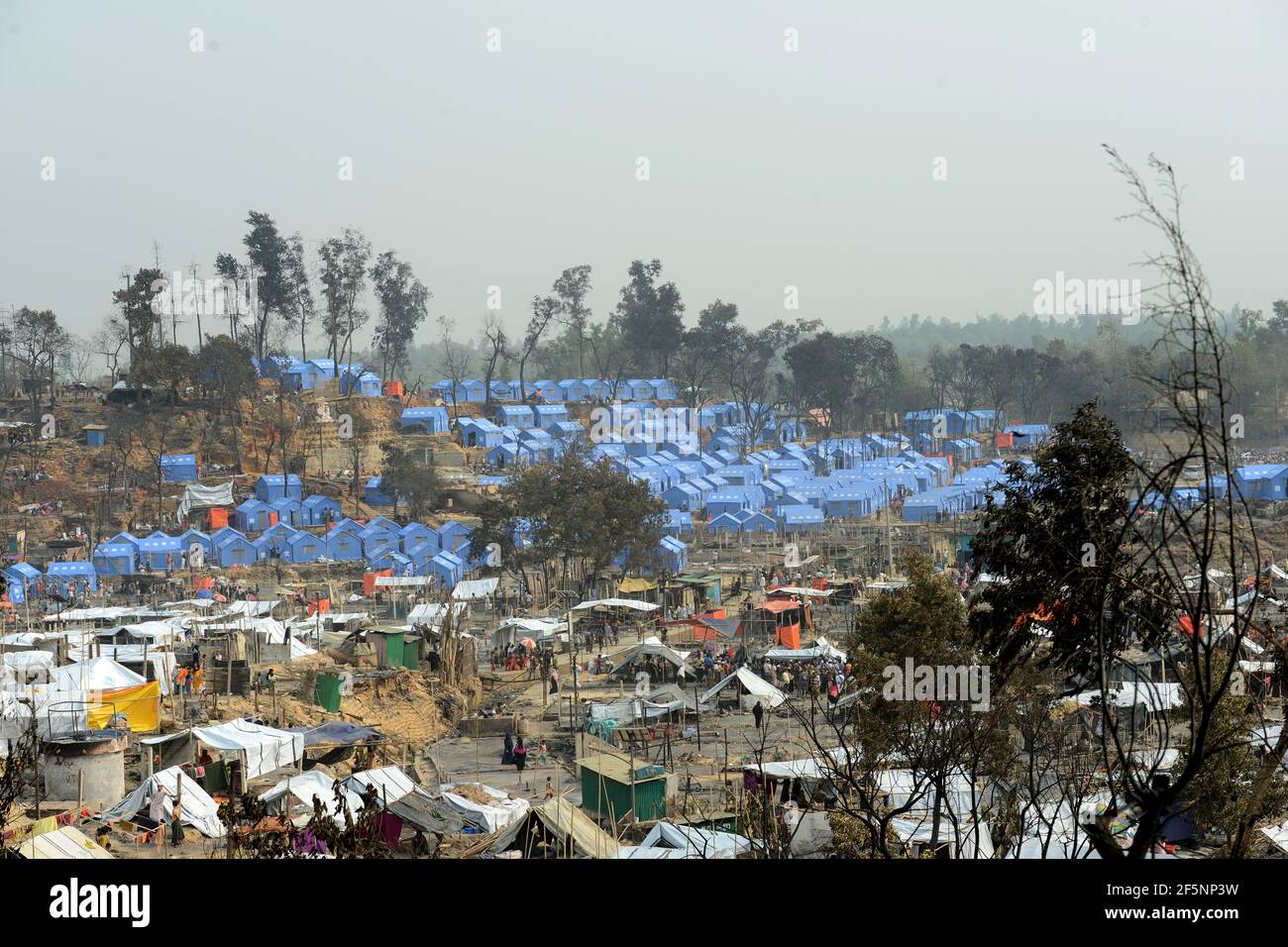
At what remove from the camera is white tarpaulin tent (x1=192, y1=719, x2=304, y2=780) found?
1222 centimetres

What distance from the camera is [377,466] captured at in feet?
145

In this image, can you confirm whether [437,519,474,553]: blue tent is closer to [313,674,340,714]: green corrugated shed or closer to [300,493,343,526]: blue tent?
[300,493,343,526]: blue tent

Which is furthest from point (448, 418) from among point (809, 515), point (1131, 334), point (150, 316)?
point (1131, 334)

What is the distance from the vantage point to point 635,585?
84.8 ft

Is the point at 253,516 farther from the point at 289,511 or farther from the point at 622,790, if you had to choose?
the point at 622,790

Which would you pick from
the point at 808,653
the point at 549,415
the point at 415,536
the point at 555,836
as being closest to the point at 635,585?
the point at 415,536

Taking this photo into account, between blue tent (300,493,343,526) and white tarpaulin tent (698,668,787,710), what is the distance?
74.1 feet

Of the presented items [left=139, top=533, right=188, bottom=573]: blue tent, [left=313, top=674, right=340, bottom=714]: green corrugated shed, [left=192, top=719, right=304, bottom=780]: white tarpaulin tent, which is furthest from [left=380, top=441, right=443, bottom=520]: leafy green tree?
[left=192, top=719, right=304, bottom=780]: white tarpaulin tent

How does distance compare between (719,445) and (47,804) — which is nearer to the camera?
(47,804)

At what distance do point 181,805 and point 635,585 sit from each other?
52.1 ft

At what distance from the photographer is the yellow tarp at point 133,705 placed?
13.6m
